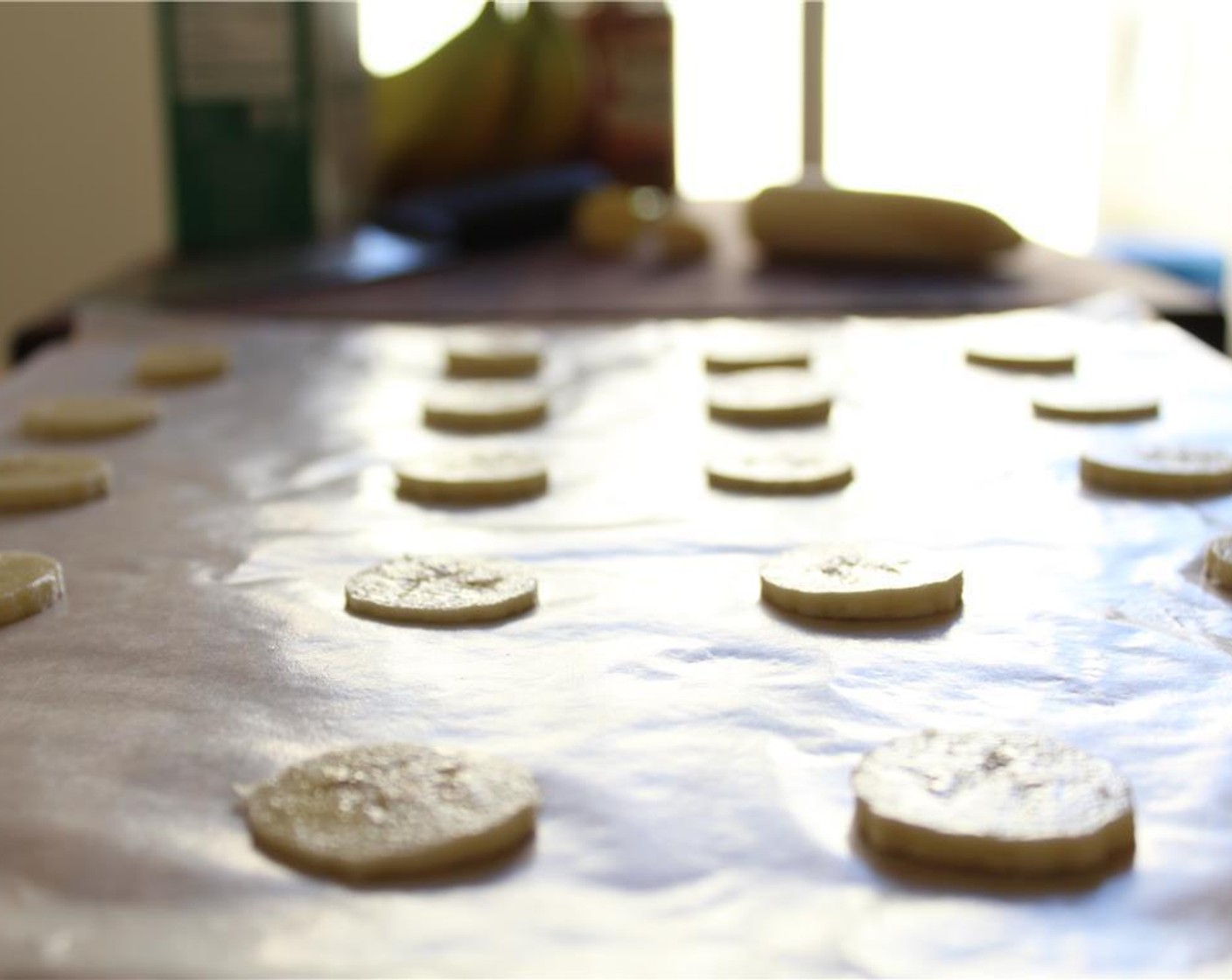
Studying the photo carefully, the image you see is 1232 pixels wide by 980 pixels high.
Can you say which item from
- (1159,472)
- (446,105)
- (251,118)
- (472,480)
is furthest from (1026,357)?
(446,105)

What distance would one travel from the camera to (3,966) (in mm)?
541

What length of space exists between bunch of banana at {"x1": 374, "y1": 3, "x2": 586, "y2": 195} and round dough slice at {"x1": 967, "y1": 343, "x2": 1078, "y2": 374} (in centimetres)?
141

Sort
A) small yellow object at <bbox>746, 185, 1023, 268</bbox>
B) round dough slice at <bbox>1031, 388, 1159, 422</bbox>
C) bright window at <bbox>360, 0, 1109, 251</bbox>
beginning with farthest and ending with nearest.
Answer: bright window at <bbox>360, 0, 1109, 251</bbox> → small yellow object at <bbox>746, 185, 1023, 268</bbox> → round dough slice at <bbox>1031, 388, 1159, 422</bbox>

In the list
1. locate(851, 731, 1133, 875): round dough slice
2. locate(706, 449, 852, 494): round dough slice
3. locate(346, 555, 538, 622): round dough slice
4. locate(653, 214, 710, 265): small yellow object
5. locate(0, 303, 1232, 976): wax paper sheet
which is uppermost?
locate(653, 214, 710, 265): small yellow object

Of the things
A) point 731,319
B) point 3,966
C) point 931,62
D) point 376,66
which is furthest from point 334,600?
point 931,62

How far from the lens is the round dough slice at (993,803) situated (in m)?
0.60

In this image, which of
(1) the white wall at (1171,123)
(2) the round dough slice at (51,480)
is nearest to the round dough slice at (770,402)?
(2) the round dough slice at (51,480)

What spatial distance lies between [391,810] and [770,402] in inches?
33.2

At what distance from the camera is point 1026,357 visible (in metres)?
1.59

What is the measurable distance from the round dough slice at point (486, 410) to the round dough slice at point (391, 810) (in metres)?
0.72

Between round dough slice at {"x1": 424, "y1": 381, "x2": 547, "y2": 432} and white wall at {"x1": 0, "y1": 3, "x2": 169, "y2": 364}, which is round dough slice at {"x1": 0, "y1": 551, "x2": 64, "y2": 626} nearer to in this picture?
round dough slice at {"x1": 424, "y1": 381, "x2": 547, "y2": 432}

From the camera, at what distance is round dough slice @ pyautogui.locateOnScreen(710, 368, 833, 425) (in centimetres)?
140

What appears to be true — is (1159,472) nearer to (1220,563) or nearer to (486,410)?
(1220,563)

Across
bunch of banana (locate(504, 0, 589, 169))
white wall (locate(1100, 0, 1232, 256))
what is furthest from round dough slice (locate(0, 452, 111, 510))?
white wall (locate(1100, 0, 1232, 256))
